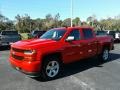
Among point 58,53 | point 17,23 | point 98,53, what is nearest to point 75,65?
point 98,53

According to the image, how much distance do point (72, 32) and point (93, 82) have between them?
2.43 m

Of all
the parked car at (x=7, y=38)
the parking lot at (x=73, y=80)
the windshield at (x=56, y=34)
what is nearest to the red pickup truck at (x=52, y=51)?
the windshield at (x=56, y=34)

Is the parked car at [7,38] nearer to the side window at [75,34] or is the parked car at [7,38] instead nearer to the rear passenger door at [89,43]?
the rear passenger door at [89,43]

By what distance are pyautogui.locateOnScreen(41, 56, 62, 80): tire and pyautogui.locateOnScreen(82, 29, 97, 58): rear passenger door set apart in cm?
184

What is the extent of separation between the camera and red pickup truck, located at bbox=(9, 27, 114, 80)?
24.8ft

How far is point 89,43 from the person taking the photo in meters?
10.0

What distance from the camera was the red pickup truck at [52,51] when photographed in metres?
7.57

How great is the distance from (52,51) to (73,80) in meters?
1.26

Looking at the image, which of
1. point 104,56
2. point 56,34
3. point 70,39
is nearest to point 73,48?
point 70,39

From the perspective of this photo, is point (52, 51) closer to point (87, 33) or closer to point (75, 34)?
point (75, 34)

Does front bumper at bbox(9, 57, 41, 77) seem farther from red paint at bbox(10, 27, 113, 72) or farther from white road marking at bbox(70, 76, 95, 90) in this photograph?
white road marking at bbox(70, 76, 95, 90)

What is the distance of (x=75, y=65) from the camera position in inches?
426

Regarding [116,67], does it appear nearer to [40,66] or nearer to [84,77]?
[84,77]

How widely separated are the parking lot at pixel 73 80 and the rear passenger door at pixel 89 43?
68cm
